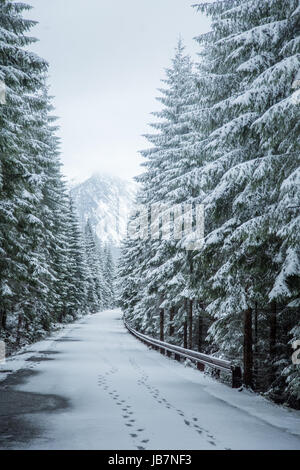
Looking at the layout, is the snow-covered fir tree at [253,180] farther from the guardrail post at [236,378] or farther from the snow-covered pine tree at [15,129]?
the snow-covered pine tree at [15,129]

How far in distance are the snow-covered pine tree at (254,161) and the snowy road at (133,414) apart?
2419mm

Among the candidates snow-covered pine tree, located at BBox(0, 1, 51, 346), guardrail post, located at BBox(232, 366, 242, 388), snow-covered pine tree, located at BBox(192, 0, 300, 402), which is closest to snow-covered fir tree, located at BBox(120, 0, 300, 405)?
snow-covered pine tree, located at BBox(192, 0, 300, 402)

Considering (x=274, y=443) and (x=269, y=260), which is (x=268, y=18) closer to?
(x=269, y=260)

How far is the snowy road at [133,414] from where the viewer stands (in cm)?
624

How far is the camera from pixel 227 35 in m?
12.1

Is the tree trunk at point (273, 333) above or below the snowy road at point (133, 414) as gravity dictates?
above

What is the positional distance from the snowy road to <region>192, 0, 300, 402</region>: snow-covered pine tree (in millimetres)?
2419

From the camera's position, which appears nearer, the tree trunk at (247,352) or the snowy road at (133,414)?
the snowy road at (133,414)

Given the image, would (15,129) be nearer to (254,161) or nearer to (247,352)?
(254,161)

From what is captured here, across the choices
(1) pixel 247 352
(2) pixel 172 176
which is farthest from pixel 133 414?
(2) pixel 172 176

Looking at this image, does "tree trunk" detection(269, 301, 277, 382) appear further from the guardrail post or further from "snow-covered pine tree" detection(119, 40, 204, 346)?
"snow-covered pine tree" detection(119, 40, 204, 346)

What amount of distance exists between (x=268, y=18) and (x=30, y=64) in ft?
21.6

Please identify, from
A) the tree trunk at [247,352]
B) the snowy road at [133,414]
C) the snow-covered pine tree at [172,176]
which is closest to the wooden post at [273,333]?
the tree trunk at [247,352]
